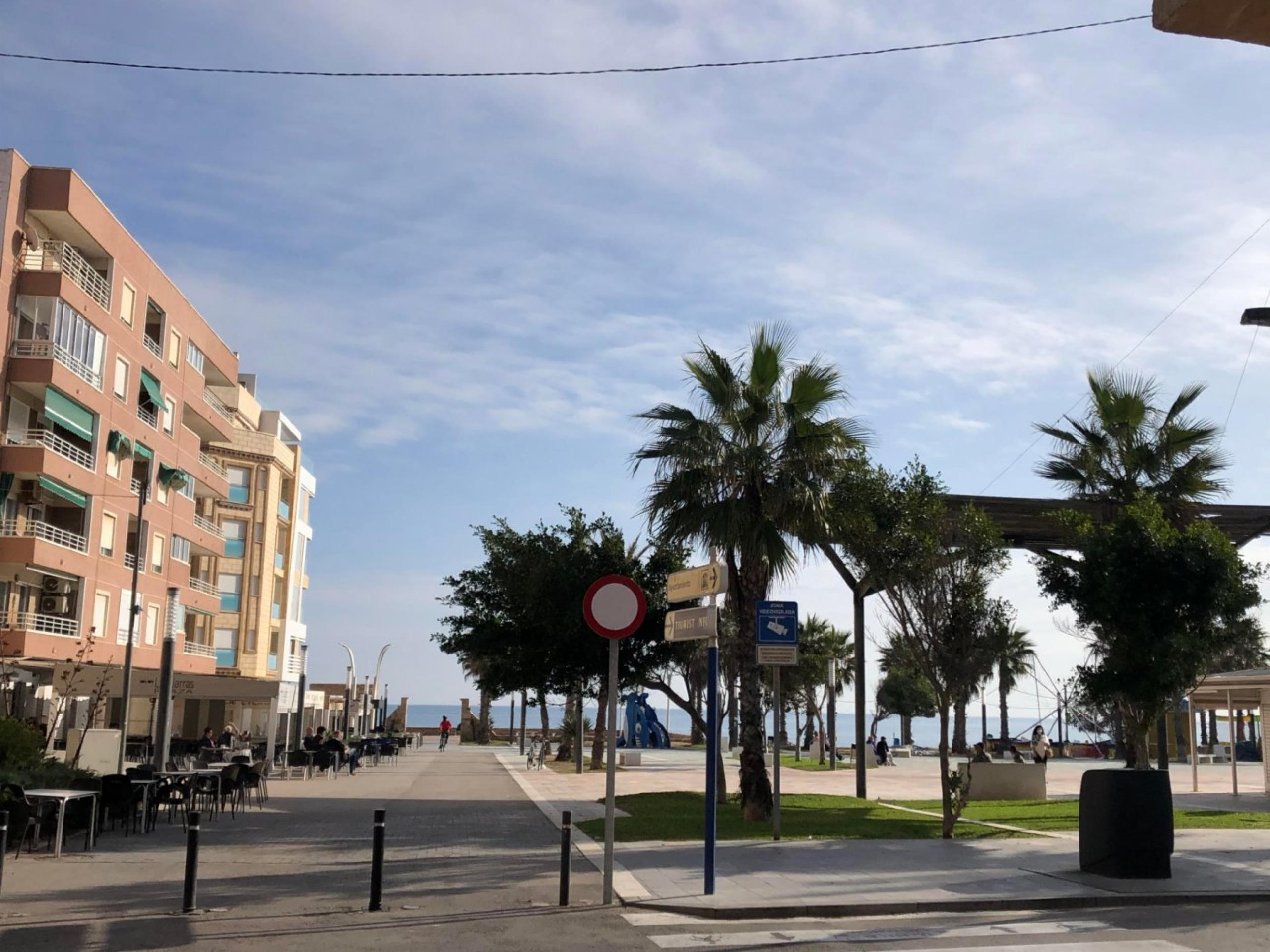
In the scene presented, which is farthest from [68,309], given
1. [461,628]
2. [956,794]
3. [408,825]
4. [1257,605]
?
[1257,605]

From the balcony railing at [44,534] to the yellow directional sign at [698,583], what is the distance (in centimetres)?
2817

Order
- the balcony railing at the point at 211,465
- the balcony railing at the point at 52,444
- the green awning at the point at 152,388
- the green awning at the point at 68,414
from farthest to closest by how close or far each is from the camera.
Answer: the balcony railing at the point at 211,465, the green awning at the point at 152,388, the green awning at the point at 68,414, the balcony railing at the point at 52,444

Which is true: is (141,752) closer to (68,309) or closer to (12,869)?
(68,309)

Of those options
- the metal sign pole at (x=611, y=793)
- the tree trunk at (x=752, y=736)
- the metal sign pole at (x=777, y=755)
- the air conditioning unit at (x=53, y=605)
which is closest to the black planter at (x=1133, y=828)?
the metal sign pole at (x=777, y=755)

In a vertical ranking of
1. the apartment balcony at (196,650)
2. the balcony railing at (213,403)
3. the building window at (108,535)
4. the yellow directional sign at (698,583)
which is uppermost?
the balcony railing at (213,403)

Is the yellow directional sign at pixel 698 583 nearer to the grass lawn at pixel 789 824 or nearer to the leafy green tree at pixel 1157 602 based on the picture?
the grass lawn at pixel 789 824

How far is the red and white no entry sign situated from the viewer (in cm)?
1137

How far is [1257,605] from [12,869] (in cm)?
1646

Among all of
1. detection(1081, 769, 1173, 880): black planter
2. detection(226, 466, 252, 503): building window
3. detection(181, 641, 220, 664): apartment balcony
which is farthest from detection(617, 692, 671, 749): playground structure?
detection(1081, 769, 1173, 880): black planter

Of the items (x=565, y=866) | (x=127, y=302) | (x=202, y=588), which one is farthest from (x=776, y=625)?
(x=202, y=588)

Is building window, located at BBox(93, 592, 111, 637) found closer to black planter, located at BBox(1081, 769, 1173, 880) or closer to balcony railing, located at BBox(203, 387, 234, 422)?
balcony railing, located at BBox(203, 387, 234, 422)

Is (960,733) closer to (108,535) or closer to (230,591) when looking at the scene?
(108,535)

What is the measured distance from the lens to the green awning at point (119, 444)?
4009 centimetres

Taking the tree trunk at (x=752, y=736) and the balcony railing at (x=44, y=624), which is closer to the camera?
the tree trunk at (x=752, y=736)
